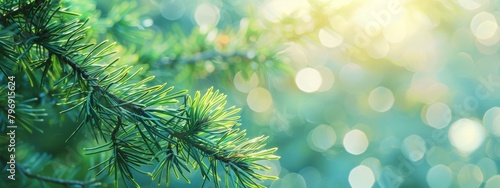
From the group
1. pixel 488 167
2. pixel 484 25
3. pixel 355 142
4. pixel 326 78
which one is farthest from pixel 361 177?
pixel 484 25

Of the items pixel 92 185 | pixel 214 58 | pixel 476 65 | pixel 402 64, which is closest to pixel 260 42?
pixel 214 58

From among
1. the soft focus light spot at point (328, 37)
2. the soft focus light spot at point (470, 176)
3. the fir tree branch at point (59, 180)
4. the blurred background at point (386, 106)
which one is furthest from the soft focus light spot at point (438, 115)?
the fir tree branch at point (59, 180)

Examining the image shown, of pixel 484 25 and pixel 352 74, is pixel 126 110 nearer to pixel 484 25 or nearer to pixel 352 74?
pixel 352 74

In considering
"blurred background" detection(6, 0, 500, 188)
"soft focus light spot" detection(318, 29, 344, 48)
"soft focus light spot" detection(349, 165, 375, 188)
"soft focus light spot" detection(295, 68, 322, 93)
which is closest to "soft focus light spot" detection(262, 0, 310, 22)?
"soft focus light spot" detection(318, 29, 344, 48)

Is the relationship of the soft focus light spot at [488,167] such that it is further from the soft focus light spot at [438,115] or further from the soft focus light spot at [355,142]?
the soft focus light spot at [355,142]

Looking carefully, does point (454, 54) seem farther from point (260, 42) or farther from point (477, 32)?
point (260, 42)

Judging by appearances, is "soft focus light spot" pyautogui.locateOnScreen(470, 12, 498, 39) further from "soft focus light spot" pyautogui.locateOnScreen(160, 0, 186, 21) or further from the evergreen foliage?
the evergreen foliage
